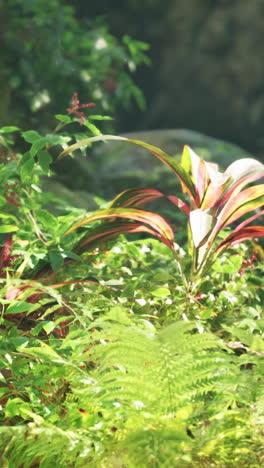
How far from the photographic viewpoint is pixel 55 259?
1944mm

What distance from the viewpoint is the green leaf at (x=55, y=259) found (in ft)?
6.32

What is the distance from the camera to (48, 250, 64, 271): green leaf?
1928 millimetres

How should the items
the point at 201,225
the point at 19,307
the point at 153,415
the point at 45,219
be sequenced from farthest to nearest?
the point at 45,219 → the point at 201,225 → the point at 19,307 → the point at 153,415

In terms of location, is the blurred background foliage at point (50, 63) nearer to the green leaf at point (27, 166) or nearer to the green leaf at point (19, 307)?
the green leaf at point (27, 166)

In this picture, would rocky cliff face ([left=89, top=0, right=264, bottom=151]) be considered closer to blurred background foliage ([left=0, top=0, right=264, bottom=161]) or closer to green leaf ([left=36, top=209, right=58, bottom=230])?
blurred background foliage ([left=0, top=0, right=264, bottom=161])

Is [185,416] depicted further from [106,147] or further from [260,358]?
[106,147]

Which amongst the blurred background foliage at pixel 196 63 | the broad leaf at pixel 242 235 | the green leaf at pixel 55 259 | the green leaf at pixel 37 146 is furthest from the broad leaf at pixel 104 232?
the blurred background foliage at pixel 196 63

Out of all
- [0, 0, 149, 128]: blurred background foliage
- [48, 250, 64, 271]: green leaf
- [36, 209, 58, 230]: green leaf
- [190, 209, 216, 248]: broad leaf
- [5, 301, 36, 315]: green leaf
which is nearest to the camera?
[5, 301, 36, 315]: green leaf

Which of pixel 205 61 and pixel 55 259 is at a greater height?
pixel 205 61

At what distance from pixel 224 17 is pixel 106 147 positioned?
3258 mm

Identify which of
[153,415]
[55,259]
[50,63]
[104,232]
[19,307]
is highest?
[50,63]

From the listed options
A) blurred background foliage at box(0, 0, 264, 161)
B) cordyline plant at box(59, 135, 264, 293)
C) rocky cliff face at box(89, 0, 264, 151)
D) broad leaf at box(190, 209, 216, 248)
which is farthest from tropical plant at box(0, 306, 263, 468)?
rocky cliff face at box(89, 0, 264, 151)

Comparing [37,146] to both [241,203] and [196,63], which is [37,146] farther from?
[196,63]

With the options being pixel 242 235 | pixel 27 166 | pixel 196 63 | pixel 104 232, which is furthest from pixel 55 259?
pixel 196 63
